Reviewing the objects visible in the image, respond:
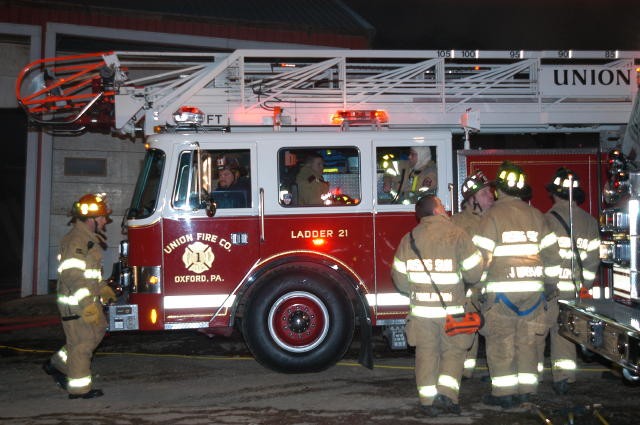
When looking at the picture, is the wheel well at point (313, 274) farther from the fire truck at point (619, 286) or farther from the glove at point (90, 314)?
the fire truck at point (619, 286)

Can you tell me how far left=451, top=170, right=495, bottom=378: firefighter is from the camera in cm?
614

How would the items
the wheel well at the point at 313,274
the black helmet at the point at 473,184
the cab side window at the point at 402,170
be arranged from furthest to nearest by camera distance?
the cab side window at the point at 402,170 < the wheel well at the point at 313,274 < the black helmet at the point at 473,184

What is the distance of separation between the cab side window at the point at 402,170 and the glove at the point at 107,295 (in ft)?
8.87

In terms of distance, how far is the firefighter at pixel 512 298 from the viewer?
18.1 feet

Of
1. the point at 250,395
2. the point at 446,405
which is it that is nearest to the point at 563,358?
the point at 446,405

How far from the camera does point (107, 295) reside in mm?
6434

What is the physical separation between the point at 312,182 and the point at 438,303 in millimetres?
2065

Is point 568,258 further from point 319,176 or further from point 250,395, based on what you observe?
point 250,395

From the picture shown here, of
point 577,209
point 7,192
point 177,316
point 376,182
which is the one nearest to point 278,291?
point 177,316

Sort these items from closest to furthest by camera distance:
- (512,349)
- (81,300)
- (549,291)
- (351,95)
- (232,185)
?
(512,349), (549,291), (81,300), (232,185), (351,95)

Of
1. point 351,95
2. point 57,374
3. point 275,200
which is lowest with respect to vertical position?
point 57,374

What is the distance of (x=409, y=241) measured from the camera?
17.9 feet

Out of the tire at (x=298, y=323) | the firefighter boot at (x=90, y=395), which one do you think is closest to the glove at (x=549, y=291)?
the tire at (x=298, y=323)

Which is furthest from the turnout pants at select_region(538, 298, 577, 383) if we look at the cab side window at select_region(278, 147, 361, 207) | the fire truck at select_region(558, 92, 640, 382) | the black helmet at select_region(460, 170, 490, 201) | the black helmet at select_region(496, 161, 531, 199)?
the cab side window at select_region(278, 147, 361, 207)
